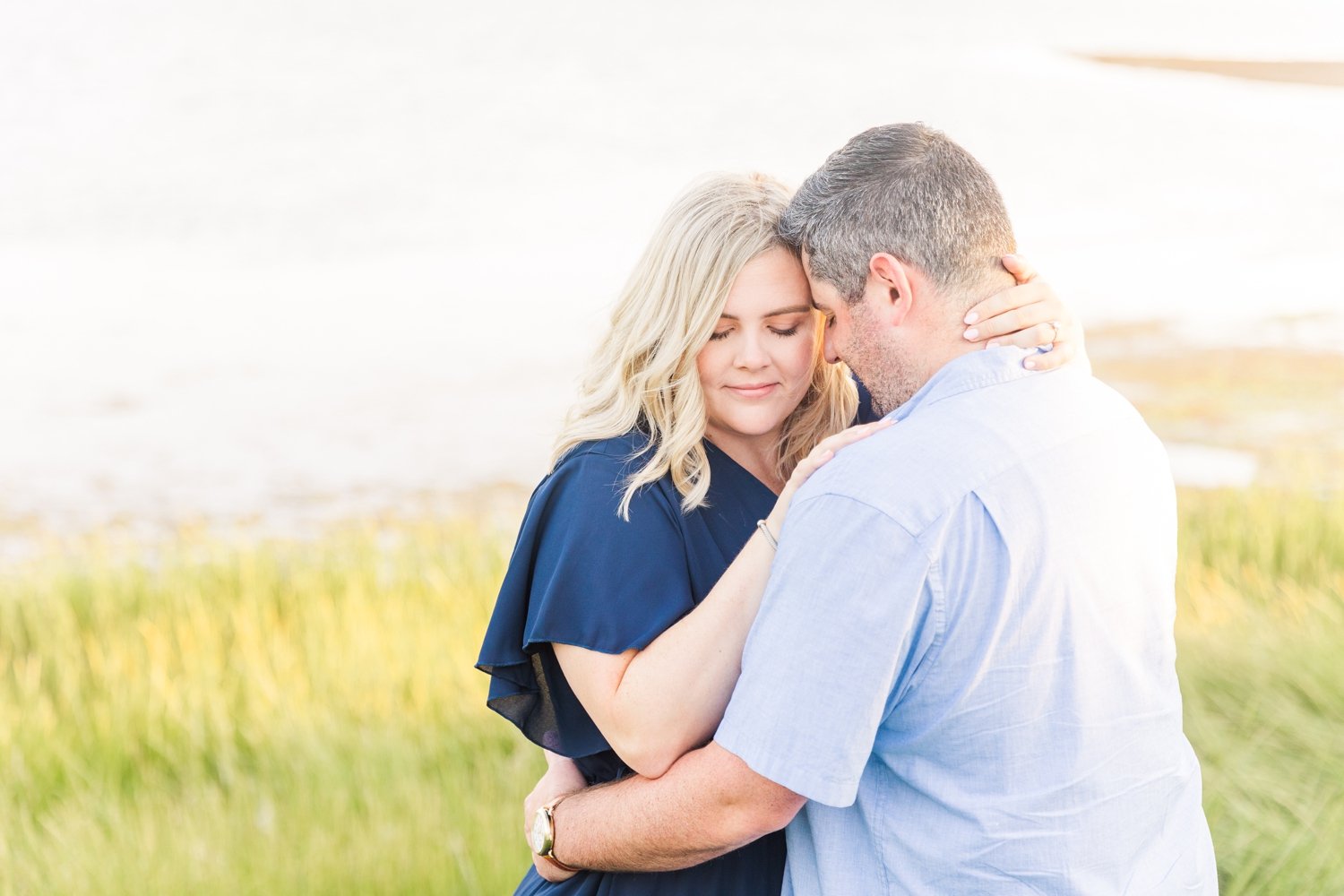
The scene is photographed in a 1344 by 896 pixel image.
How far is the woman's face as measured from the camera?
2092 mm

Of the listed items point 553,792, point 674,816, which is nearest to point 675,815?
point 674,816

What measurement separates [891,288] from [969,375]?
21cm

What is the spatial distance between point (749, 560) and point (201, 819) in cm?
247

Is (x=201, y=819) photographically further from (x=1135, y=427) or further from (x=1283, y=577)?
(x=1283, y=577)

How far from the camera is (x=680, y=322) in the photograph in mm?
2096

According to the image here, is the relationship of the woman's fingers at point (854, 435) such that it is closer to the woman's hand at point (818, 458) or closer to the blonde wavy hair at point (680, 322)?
the woman's hand at point (818, 458)

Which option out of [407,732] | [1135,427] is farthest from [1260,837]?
[407,732]

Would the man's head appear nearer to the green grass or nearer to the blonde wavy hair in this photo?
the blonde wavy hair

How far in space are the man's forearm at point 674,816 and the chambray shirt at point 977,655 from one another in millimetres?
83

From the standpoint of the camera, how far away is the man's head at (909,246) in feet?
5.56

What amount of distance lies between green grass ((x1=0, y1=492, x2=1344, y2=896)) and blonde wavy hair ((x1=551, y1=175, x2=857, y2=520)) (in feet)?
5.12

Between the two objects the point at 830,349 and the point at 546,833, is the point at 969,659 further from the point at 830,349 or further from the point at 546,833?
the point at 546,833

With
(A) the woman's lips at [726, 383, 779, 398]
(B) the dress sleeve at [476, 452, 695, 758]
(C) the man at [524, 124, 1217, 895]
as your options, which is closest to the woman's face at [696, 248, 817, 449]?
(A) the woman's lips at [726, 383, 779, 398]

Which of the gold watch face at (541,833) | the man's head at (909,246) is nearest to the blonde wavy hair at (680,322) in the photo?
the man's head at (909,246)
